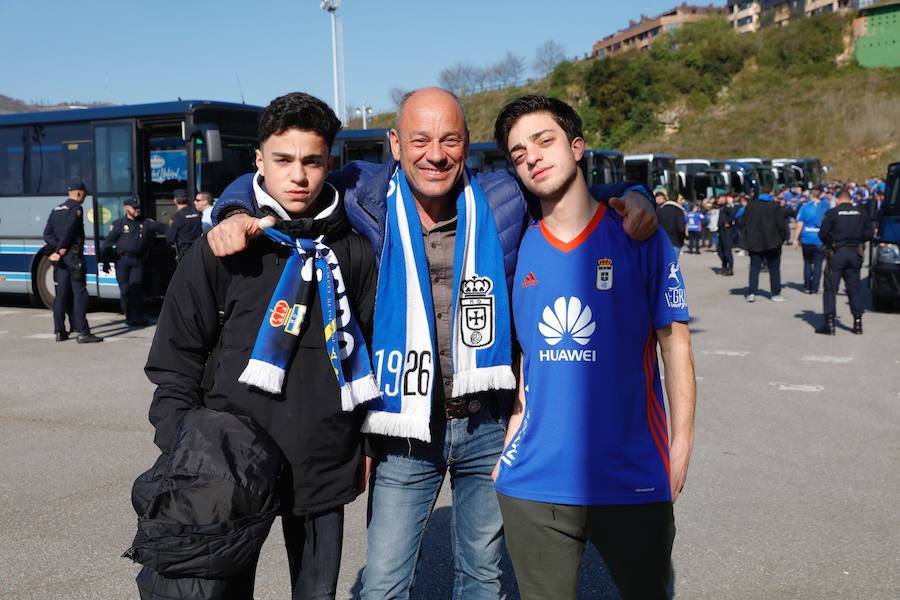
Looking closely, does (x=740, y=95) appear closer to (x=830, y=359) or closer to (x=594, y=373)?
(x=830, y=359)

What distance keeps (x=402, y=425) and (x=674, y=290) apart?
0.88 meters

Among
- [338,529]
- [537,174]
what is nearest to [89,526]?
[338,529]

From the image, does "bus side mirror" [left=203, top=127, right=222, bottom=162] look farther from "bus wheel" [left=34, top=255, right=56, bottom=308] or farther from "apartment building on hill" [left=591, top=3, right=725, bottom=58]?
"apartment building on hill" [left=591, top=3, right=725, bottom=58]

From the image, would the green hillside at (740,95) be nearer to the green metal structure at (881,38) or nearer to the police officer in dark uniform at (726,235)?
the green metal structure at (881,38)

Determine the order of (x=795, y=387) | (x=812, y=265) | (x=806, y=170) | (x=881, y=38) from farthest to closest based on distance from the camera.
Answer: (x=881, y=38), (x=806, y=170), (x=812, y=265), (x=795, y=387)

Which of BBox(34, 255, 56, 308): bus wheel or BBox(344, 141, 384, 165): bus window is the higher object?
BBox(344, 141, 384, 165): bus window

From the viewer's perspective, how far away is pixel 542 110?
8.21 feet

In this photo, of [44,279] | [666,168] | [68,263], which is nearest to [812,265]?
[68,263]

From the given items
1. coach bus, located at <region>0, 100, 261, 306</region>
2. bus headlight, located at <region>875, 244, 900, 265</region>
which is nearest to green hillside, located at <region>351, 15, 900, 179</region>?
bus headlight, located at <region>875, 244, 900, 265</region>

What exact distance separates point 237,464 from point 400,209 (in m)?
0.89

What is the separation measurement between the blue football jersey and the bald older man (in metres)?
0.13

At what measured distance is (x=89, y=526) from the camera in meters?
4.66

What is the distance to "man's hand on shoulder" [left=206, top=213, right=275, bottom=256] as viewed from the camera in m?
2.37

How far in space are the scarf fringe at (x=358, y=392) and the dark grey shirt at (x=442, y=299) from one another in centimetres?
20
